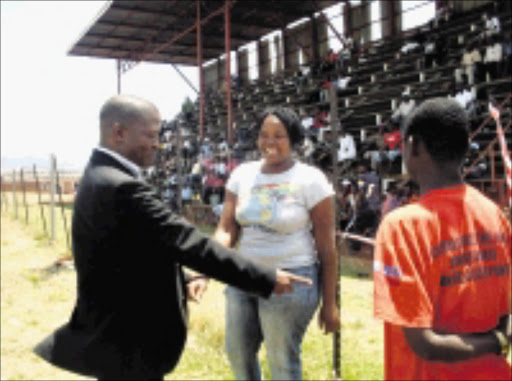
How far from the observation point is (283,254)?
2469 millimetres

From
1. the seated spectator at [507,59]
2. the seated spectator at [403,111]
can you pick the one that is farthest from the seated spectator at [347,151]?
the seated spectator at [507,59]

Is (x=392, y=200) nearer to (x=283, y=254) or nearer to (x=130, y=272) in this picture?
(x=283, y=254)

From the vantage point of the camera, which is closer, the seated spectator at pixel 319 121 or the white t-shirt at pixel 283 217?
the white t-shirt at pixel 283 217

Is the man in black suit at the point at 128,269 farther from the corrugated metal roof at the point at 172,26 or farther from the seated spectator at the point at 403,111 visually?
the corrugated metal roof at the point at 172,26

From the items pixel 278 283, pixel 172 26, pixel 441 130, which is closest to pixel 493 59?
pixel 278 283

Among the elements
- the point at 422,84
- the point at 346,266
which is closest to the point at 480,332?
the point at 346,266

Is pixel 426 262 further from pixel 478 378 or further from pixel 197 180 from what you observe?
pixel 197 180

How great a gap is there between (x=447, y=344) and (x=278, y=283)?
0.73 meters

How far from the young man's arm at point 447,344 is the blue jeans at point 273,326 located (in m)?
1.06

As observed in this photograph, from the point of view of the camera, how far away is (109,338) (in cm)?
189

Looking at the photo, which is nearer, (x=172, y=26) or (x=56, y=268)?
(x=56, y=268)

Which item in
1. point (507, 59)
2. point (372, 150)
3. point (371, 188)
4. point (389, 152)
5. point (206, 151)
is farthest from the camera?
point (206, 151)

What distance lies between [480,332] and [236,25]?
68.6 ft

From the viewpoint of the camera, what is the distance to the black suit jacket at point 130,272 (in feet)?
6.02
